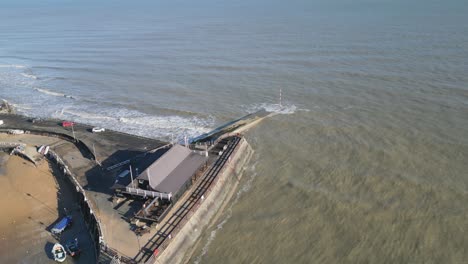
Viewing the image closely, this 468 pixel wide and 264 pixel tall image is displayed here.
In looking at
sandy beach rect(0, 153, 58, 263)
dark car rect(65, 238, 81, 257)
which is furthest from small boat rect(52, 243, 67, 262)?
sandy beach rect(0, 153, 58, 263)

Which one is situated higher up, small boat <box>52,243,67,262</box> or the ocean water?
the ocean water

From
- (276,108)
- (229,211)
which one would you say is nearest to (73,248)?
(229,211)

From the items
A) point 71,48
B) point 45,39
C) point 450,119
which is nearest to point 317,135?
point 450,119

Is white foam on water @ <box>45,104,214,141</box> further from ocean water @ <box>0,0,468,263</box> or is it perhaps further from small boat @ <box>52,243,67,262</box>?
small boat @ <box>52,243,67,262</box>

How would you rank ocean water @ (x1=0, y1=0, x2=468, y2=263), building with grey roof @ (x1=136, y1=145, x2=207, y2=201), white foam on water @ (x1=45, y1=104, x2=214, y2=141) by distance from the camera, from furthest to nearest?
white foam on water @ (x1=45, y1=104, x2=214, y2=141)
building with grey roof @ (x1=136, y1=145, x2=207, y2=201)
ocean water @ (x1=0, y1=0, x2=468, y2=263)

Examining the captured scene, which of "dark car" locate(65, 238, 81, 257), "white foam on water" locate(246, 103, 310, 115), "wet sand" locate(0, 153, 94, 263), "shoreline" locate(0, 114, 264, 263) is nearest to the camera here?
"shoreline" locate(0, 114, 264, 263)

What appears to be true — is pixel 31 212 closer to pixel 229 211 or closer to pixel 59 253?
pixel 59 253

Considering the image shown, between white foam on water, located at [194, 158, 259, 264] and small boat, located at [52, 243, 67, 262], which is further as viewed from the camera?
white foam on water, located at [194, 158, 259, 264]
